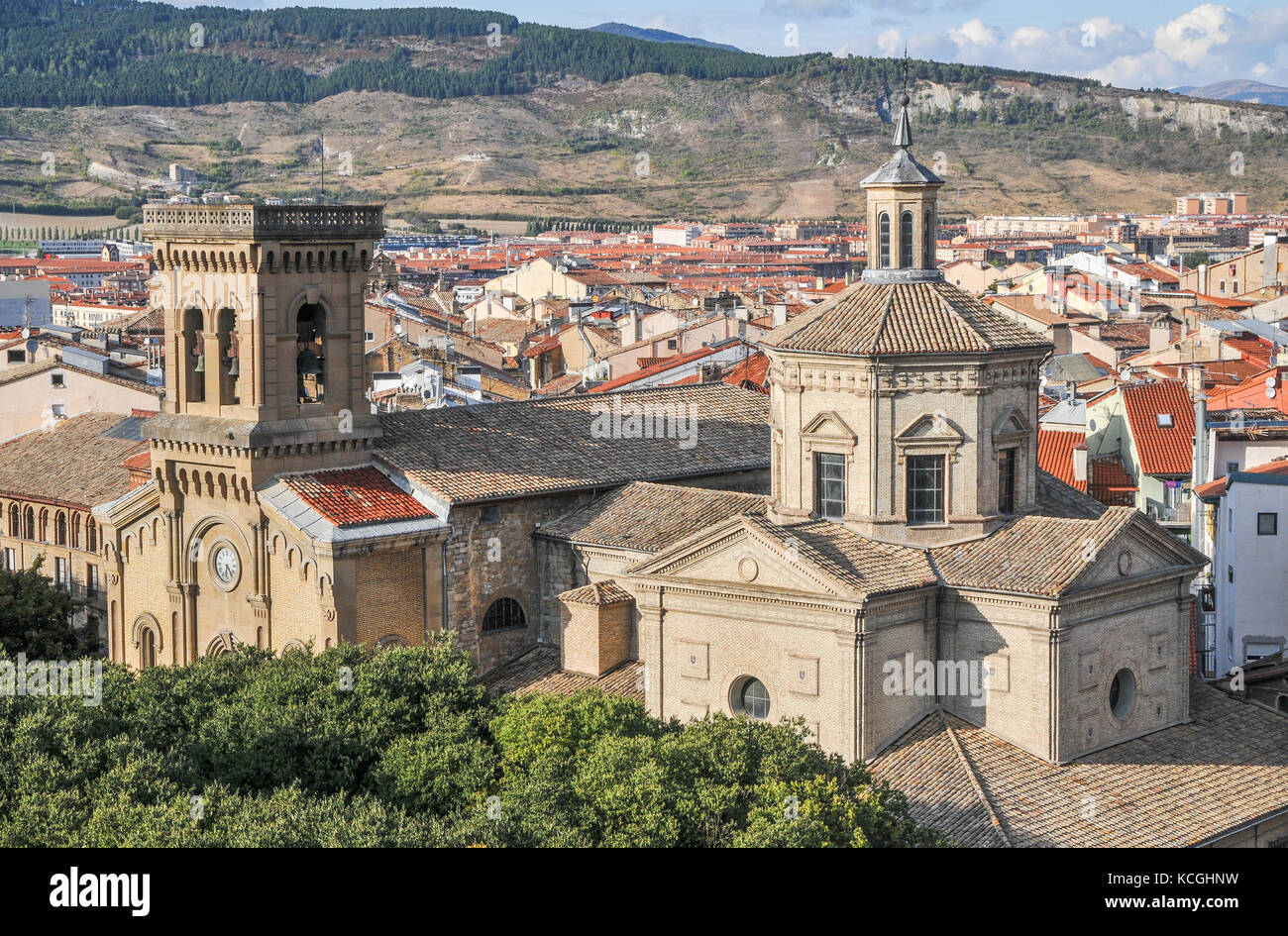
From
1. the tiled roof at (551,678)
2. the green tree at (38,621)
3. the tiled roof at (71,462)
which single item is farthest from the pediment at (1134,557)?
the tiled roof at (71,462)

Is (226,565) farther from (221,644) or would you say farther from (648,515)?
(648,515)

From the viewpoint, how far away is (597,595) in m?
36.1

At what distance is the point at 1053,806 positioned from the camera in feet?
100

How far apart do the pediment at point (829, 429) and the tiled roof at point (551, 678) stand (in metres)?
5.25

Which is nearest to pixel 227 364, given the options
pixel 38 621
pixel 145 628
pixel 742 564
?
pixel 145 628

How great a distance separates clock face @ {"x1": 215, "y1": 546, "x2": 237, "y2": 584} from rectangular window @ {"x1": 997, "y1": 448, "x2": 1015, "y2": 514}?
1449 cm

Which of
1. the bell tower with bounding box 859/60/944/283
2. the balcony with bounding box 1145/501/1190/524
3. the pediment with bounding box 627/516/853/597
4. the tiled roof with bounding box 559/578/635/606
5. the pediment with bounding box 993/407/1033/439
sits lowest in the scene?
the balcony with bounding box 1145/501/1190/524

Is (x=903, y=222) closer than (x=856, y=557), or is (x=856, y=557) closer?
(x=856, y=557)

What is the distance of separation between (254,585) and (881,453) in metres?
12.1

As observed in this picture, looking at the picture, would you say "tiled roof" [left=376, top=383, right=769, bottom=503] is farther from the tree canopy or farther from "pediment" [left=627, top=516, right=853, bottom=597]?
"pediment" [left=627, top=516, right=853, bottom=597]

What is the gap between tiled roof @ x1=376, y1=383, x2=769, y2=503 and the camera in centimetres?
3781

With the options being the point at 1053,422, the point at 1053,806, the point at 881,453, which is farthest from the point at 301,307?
the point at 1053,422

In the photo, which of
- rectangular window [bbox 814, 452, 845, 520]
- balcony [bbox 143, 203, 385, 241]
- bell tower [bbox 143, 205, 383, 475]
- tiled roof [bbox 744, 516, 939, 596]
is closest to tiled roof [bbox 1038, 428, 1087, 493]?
rectangular window [bbox 814, 452, 845, 520]

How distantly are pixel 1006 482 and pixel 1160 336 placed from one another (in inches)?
1971
